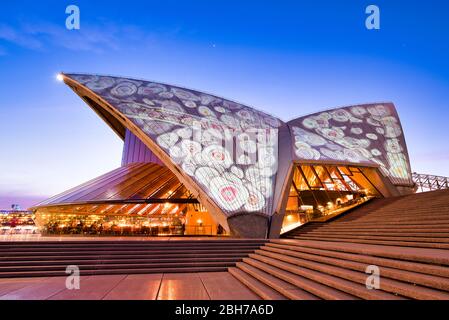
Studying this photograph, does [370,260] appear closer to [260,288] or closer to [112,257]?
[260,288]

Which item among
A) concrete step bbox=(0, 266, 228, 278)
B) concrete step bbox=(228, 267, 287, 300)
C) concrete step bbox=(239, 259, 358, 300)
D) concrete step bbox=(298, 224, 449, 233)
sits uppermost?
concrete step bbox=(298, 224, 449, 233)

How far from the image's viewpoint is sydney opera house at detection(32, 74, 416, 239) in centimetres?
1261

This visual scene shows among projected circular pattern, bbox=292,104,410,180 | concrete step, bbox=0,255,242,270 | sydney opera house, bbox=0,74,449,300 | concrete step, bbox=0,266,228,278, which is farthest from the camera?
projected circular pattern, bbox=292,104,410,180

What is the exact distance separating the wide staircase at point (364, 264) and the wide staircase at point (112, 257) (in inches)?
39.8

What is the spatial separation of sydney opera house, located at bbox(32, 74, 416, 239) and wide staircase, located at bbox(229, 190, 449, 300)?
3.84m

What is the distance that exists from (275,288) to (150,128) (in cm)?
1077

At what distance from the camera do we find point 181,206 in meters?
17.1

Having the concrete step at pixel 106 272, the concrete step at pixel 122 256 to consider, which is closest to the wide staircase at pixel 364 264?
the concrete step at pixel 122 256

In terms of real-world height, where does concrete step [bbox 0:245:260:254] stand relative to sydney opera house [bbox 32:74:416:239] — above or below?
below

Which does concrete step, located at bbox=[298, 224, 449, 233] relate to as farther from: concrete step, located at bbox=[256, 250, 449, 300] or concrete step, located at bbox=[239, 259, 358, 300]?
concrete step, located at bbox=[239, 259, 358, 300]

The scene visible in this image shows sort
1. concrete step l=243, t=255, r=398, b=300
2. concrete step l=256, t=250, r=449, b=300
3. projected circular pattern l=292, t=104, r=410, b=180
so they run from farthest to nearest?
1. projected circular pattern l=292, t=104, r=410, b=180
2. concrete step l=243, t=255, r=398, b=300
3. concrete step l=256, t=250, r=449, b=300

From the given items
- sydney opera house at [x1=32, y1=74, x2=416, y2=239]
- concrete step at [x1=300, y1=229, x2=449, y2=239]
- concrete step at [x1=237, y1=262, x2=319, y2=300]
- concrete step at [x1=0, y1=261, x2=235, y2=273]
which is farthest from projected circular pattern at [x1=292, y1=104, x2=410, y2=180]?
concrete step at [x1=237, y1=262, x2=319, y2=300]

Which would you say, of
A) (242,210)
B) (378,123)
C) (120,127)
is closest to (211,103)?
(242,210)
